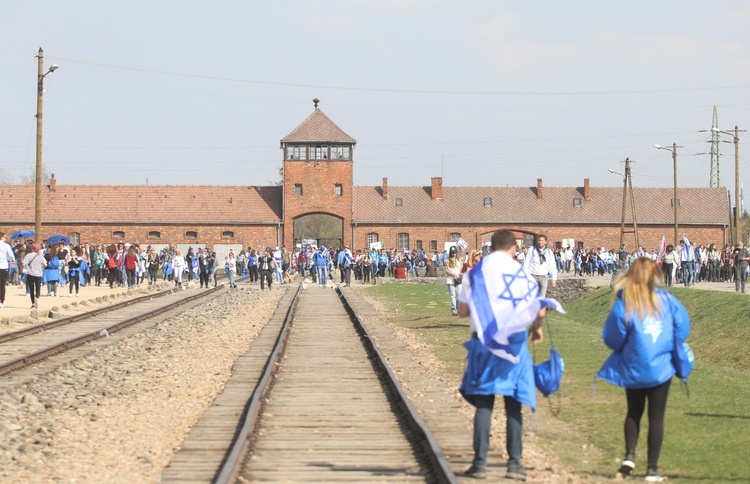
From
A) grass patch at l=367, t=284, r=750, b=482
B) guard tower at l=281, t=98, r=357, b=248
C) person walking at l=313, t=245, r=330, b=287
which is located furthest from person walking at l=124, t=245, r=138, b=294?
guard tower at l=281, t=98, r=357, b=248

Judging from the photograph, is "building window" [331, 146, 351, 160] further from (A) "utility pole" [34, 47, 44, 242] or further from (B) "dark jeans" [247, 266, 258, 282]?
(A) "utility pole" [34, 47, 44, 242]

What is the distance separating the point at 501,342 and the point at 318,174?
7282cm

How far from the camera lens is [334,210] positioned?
80.4 metres

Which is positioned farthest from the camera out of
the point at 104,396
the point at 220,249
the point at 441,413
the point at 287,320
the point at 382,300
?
the point at 220,249

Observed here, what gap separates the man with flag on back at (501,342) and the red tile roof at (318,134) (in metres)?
73.0

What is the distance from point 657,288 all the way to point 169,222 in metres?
74.3

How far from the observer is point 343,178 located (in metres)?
80.4

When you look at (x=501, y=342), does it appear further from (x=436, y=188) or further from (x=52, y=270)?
(x=436, y=188)

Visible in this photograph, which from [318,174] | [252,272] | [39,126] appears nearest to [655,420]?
[39,126]

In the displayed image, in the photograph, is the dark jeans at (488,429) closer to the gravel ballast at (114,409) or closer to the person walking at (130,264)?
the gravel ballast at (114,409)

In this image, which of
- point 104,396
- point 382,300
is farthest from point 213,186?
point 104,396

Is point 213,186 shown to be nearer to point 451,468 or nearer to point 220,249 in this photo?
point 220,249

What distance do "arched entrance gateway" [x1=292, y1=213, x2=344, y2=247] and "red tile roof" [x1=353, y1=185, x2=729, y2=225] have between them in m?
3.14

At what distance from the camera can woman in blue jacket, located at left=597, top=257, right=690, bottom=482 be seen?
773cm
